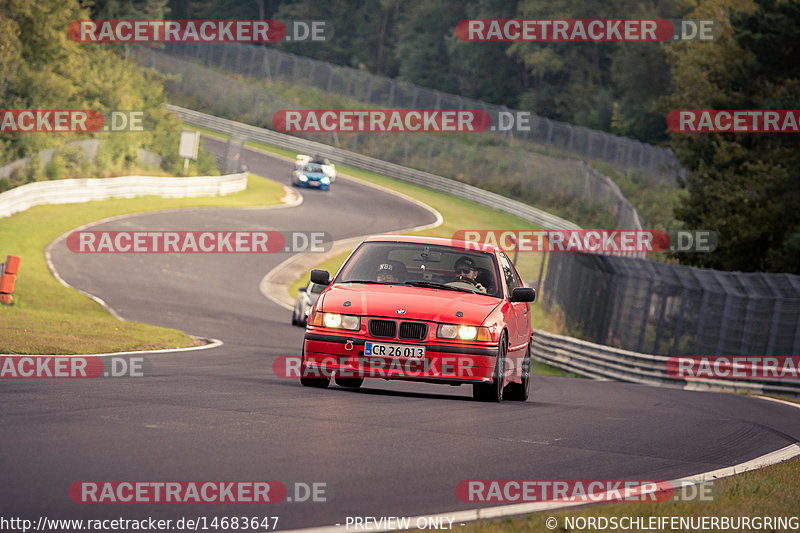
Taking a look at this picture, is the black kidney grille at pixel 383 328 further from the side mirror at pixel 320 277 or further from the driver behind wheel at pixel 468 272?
the driver behind wheel at pixel 468 272

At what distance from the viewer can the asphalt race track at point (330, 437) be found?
250 inches

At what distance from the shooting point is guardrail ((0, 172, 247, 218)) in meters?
39.0

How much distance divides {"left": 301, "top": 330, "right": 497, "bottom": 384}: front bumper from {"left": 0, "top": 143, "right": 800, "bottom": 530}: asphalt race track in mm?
267

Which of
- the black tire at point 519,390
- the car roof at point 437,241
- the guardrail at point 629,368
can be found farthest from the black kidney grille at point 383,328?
the guardrail at point 629,368

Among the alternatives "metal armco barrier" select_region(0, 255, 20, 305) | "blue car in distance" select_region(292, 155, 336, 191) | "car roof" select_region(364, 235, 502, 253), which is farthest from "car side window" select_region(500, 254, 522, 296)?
"blue car in distance" select_region(292, 155, 336, 191)

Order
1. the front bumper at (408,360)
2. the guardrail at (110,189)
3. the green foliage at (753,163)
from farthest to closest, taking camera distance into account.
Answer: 1. the guardrail at (110,189)
2. the green foliage at (753,163)
3. the front bumper at (408,360)

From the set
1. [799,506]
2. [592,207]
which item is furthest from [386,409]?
[592,207]

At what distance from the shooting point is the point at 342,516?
5.88 m

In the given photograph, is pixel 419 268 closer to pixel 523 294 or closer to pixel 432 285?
pixel 432 285

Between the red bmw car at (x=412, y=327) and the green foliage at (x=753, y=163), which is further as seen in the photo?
the green foliage at (x=753, y=163)

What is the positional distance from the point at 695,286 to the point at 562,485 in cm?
1807

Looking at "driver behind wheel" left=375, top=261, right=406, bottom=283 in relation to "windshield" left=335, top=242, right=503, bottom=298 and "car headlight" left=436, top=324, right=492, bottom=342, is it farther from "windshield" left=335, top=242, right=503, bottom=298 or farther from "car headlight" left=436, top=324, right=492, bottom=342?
"car headlight" left=436, top=324, right=492, bottom=342

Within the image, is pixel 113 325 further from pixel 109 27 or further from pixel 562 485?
pixel 109 27

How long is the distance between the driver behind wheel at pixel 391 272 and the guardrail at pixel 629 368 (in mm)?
12593
